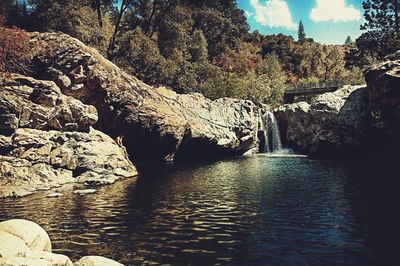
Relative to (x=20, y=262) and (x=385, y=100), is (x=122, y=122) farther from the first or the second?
(x=20, y=262)

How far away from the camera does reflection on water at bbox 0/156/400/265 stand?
1667 cm

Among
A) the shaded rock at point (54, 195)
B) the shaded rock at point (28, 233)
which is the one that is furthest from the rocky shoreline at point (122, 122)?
the shaded rock at point (28, 233)

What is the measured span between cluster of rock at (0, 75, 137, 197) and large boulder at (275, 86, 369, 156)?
3640 cm

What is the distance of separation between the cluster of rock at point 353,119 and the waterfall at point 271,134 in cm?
380

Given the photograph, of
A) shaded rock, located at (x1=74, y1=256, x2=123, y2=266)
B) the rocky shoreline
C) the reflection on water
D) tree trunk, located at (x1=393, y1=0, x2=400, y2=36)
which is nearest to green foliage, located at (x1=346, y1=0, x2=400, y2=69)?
tree trunk, located at (x1=393, y1=0, x2=400, y2=36)

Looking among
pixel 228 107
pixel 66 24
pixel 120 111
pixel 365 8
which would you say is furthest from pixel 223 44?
pixel 120 111

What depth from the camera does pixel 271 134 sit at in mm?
76312

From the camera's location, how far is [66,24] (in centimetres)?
5966

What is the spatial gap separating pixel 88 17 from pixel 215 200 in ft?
155

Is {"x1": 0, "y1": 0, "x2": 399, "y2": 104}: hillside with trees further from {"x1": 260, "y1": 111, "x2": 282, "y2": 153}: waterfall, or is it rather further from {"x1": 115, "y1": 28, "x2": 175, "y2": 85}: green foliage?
{"x1": 260, "y1": 111, "x2": 282, "y2": 153}: waterfall

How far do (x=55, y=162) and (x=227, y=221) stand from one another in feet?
68.6

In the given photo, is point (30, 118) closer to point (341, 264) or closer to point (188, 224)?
point (188, 224)

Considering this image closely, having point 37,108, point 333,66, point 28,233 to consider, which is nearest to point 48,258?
point 28,233

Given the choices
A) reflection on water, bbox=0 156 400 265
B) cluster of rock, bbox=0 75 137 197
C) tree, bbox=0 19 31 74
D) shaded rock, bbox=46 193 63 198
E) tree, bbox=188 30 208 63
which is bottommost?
reflection on water, bbox=0 156 400 265
